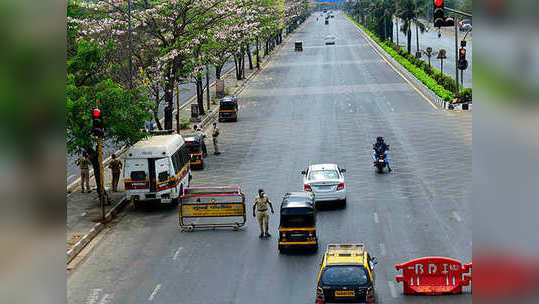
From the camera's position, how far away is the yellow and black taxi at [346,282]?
17.4 meters

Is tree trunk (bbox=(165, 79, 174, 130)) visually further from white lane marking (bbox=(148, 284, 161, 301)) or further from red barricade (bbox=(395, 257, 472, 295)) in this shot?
red barricade (bbox=(395, 257, 472, 295))

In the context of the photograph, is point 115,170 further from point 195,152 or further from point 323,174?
point 323,174

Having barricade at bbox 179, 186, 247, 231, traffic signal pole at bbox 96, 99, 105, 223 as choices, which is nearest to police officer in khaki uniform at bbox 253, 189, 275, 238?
barricade at bbox 179, 186, 247, 231

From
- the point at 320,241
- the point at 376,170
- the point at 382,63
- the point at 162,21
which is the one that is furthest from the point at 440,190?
the point at 382,63

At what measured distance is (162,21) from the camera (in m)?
46.1

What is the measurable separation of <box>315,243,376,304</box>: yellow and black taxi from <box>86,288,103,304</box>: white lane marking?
6.59m

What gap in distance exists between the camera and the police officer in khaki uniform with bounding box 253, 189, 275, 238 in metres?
25.2

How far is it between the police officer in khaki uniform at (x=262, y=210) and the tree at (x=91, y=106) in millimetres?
7444

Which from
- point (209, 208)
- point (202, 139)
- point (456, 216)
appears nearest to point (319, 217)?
point (209, 208)
